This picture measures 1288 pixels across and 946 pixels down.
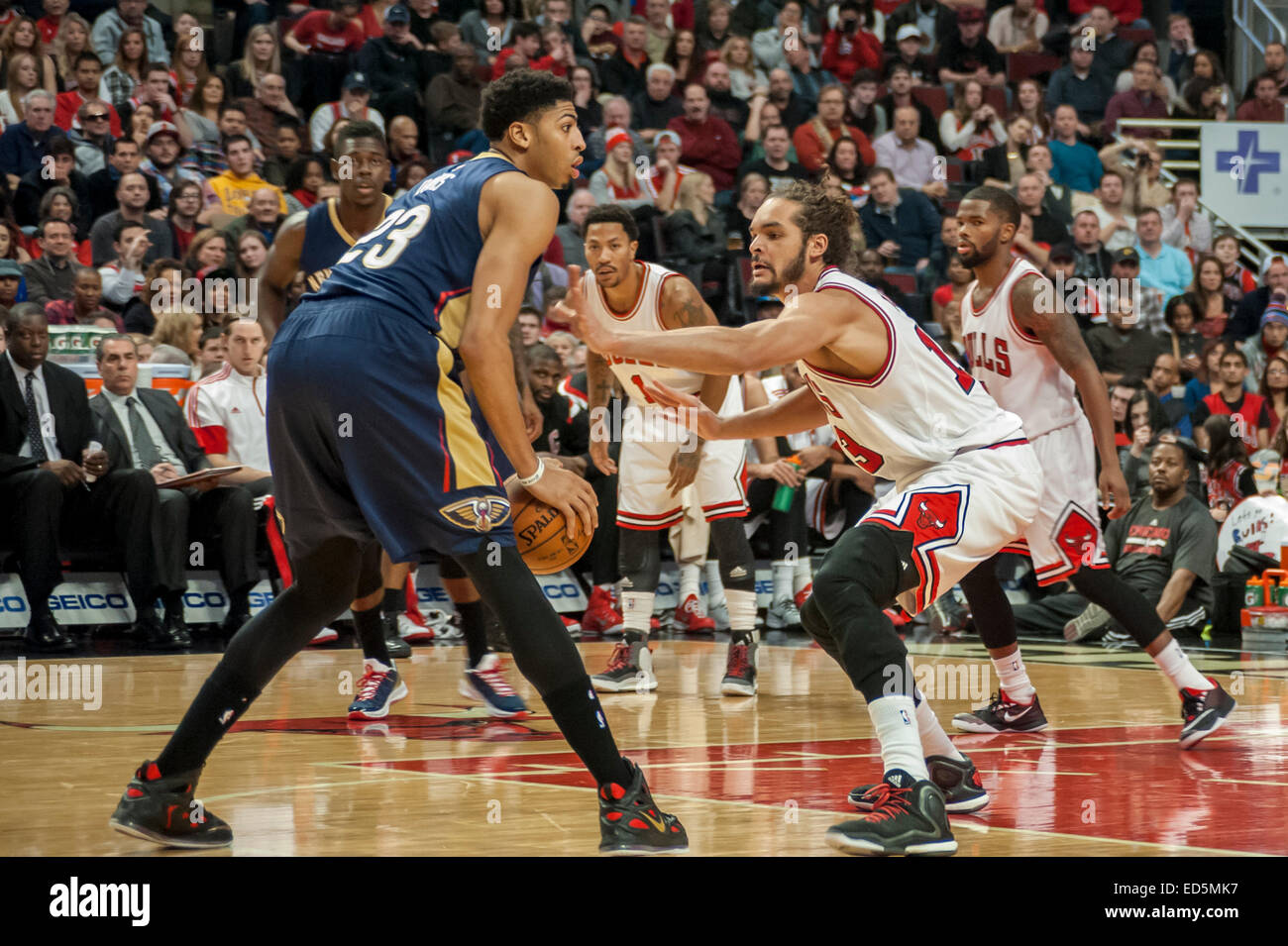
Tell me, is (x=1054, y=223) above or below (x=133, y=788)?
above

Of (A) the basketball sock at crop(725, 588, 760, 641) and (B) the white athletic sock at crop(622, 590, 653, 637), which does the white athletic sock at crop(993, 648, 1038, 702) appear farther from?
(B) the white athletic sock at crop(622, 590, 653, 637)

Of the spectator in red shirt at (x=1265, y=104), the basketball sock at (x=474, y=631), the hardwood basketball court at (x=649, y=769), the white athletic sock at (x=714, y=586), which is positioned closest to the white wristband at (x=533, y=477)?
the hardwood basketball court at (x=649, y=769)

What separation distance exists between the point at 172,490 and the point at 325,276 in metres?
3.55

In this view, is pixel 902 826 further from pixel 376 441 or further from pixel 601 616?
pixel 601 616

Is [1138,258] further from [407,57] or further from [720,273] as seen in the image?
[407,57]

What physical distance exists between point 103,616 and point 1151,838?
23.7 ft

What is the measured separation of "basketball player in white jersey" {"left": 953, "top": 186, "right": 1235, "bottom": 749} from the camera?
5.78 m

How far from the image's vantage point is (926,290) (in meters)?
13.8

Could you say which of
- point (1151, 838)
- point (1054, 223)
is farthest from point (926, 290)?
point (1151, 838)

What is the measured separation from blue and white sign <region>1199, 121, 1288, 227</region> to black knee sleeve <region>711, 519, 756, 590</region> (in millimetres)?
10530

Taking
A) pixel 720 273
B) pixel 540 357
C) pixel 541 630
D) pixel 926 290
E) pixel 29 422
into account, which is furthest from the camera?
pixel 926 290

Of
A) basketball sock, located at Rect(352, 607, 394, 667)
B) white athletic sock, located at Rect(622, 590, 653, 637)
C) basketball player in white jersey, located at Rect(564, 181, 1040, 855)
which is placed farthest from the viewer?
white athletic sock, located at Rect(622, 590, 653, 637)

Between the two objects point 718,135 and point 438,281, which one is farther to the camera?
point 718,135
